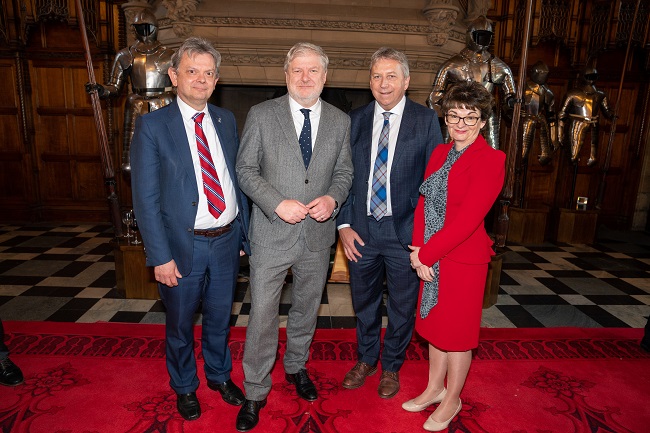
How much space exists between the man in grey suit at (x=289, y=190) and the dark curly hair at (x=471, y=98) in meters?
0.49

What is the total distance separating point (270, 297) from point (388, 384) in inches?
31.4

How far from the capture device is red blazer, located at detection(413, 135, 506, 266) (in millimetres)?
1685

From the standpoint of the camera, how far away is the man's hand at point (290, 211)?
178cm

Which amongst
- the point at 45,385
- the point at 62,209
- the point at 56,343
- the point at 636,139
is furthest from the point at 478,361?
the point at 62,209

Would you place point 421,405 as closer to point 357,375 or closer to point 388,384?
point 388,384

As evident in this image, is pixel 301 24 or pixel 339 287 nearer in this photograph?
pixel 339 287

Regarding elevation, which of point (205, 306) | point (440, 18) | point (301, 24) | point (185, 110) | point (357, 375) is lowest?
point (357, 375)

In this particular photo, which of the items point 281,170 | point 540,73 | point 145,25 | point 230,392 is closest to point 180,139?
point 281,170

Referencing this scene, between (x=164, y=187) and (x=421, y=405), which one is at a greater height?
(x=164, y=187)

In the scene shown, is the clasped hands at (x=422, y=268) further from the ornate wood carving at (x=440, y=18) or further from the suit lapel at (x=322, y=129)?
the ornate wood carving at (x=440, y=18)

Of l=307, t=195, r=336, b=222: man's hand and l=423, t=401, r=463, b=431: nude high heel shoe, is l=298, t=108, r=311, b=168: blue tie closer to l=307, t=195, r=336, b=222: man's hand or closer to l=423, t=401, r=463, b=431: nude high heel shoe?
l=307, t=195, r=336, b=222: man's hand

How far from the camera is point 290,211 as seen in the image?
1780 millimetres

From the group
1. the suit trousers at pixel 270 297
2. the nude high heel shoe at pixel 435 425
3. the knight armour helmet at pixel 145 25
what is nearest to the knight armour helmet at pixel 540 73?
the knight armour helmet at pixel 145 25

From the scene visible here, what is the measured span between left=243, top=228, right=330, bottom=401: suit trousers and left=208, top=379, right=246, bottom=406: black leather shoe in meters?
0.17
